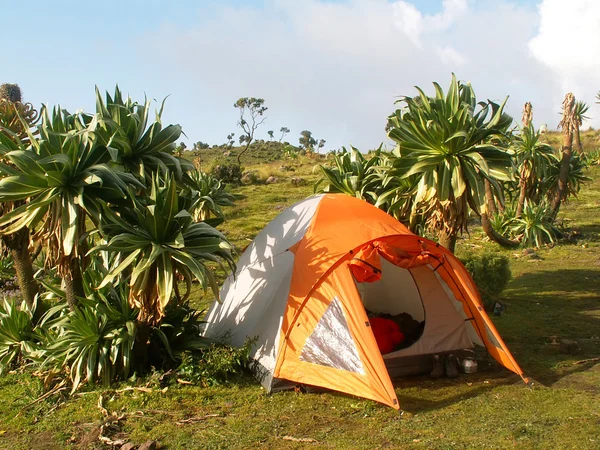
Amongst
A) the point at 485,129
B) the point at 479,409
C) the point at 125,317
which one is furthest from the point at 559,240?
the point at 125,317

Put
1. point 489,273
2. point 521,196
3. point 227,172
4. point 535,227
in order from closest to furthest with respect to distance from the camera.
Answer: point 489,273, point 535,227, point 521,196, point 227,172

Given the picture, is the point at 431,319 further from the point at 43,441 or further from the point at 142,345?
the point at 43,441

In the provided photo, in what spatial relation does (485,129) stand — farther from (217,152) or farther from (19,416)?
(217,152)

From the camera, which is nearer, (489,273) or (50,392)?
(50,392)

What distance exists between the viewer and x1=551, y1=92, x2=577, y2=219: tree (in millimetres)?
18438

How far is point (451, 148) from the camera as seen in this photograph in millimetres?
9133

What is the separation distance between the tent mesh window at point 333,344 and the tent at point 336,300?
0.04 ft

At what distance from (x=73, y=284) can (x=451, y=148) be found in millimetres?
5798

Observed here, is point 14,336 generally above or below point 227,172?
below

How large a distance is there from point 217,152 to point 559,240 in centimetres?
3851

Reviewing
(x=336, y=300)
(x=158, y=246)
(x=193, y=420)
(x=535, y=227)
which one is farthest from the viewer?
(x=535, y=227)

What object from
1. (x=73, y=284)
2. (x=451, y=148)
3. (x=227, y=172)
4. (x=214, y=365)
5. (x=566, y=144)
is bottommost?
(x=214, y=365)

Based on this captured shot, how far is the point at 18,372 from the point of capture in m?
8.27

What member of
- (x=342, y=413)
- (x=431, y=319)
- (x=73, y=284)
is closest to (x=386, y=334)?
(x=431, y=319)
